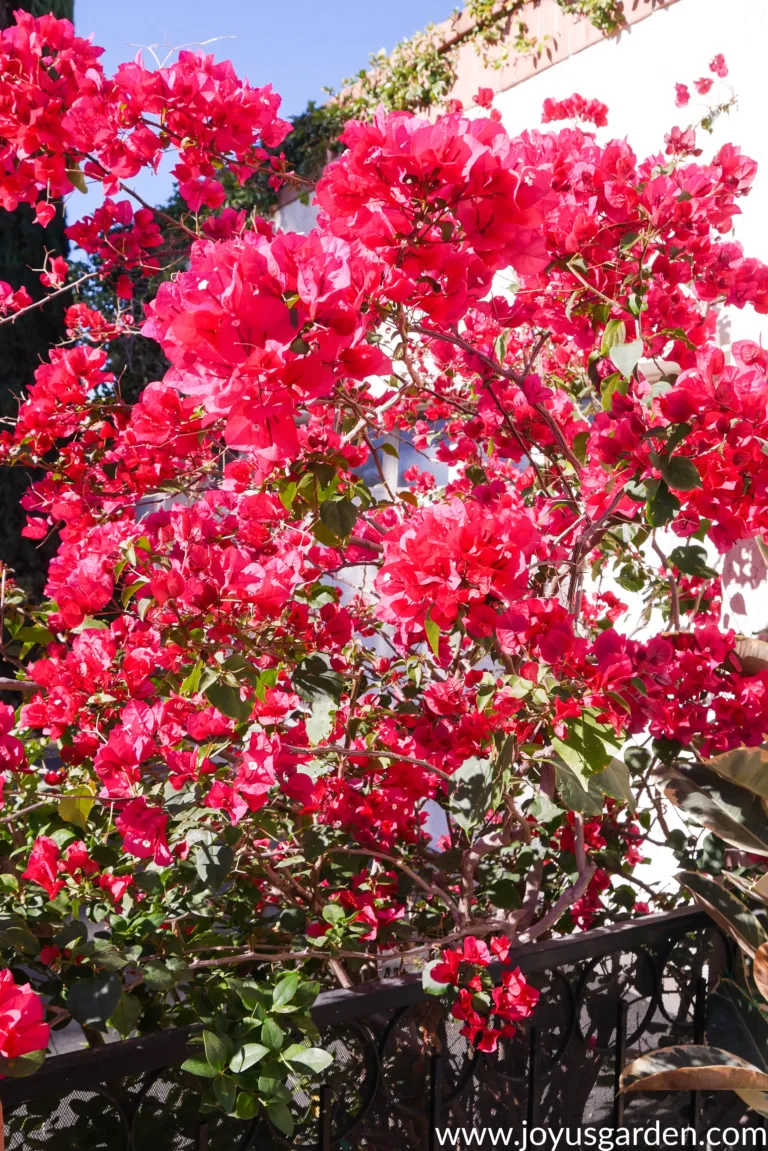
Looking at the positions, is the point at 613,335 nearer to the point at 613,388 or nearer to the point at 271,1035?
the point at 613,388

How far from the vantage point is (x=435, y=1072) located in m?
1.47

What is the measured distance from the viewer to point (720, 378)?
45.9 inches

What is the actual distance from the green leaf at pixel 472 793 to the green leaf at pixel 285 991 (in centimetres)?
36

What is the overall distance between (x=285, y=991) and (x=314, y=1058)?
112mm

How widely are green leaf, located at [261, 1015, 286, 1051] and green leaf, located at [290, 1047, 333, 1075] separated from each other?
0.03m

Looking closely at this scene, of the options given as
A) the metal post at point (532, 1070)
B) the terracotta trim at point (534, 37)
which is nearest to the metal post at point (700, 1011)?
the metal post at point (532, 1070)

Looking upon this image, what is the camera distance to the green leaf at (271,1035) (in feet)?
3.93

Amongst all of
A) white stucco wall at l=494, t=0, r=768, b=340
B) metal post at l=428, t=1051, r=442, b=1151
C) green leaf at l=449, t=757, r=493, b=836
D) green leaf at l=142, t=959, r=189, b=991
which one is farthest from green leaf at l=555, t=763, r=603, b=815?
white stucco wall at l=494, t=0, r=768, b=340

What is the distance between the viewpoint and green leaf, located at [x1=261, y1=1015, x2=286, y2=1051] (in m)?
1.20

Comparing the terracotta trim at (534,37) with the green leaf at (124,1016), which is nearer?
the green leaf at (124,1016)

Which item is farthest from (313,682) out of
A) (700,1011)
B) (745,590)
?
(745,590)

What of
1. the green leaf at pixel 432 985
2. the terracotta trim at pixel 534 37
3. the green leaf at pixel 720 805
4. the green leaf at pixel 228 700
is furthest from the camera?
the terracotta trim at pixel 534 37

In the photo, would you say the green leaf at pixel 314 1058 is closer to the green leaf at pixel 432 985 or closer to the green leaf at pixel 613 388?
the green leaf at pixel 432 985

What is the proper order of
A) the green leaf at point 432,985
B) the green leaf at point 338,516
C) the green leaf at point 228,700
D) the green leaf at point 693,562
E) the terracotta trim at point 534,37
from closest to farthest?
the green leaf at point 228,700 → the green leaf at point 338,516 → the green leaf at point 432,985 → the green leaf at point 693,562 → the terracotta trim at point 534,37
